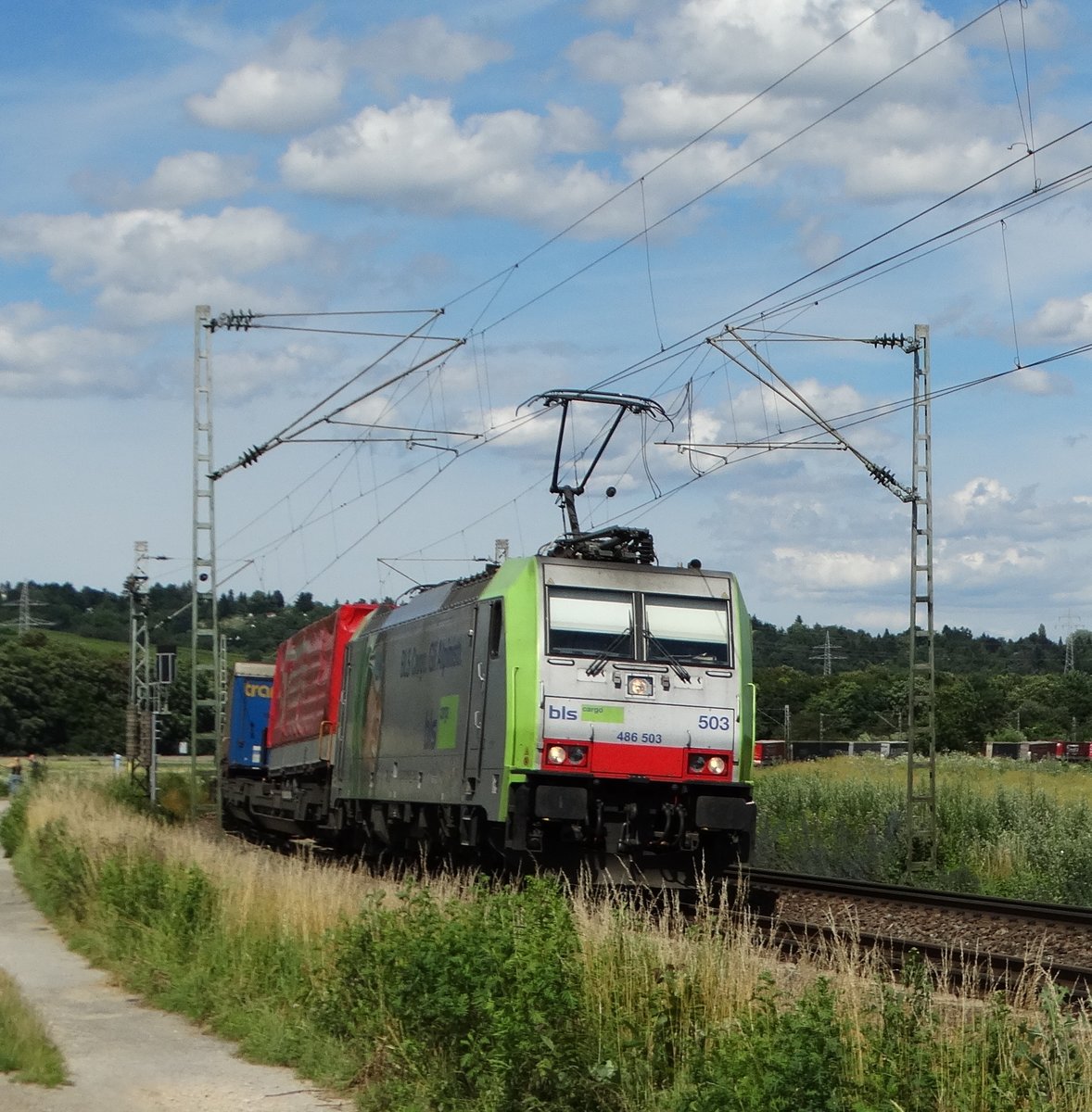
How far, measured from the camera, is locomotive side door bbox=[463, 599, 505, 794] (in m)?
16.4

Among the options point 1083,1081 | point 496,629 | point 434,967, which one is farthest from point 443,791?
point 1083,1081

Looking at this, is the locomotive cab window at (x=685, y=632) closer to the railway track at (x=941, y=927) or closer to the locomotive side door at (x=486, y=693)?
the locomotive side door at (x=486, y=693)

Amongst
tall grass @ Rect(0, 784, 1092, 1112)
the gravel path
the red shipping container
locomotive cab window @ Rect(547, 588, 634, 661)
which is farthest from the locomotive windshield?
the red shipping container

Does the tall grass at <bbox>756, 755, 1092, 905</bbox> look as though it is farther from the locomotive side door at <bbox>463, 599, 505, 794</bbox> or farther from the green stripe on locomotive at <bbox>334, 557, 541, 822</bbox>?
the locomotive side door at <bbox>463, 599, 505, 794</bbox>

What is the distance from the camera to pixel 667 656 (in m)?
16.8

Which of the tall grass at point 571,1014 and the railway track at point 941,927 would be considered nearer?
the tall grass at point 571,1014

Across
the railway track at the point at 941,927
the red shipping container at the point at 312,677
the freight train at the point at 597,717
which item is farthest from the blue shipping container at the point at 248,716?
the railway track at the point at 941,927

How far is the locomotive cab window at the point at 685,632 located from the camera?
16812mm

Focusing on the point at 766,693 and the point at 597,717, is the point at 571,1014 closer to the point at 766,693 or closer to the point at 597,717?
the point at 597,717

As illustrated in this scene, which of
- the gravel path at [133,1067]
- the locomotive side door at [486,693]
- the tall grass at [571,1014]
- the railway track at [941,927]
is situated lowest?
the gravel path at [133,1067]

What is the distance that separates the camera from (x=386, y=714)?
2144 centimetres

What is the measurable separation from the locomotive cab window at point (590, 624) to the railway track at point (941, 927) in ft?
8.52

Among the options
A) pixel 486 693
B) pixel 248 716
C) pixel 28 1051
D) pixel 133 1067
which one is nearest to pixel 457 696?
pixel 486 693

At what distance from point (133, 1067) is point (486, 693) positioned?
299 inches
